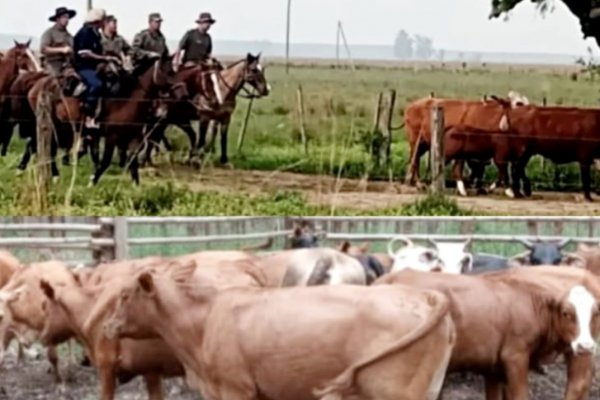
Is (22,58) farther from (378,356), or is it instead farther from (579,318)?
(378,356)

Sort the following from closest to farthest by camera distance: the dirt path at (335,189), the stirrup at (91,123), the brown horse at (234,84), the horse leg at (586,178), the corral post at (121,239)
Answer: the dirt path at (335,189)
the horse leg at (586,178)
the stirrup at (91,123)
the corral post at (121,239)
the brown horse at (234,84)

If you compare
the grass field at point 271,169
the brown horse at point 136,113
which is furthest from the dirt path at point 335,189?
the brown horse at point 136,113

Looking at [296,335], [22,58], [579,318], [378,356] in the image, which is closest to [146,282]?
[296,335]

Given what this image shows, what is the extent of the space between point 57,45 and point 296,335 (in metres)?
4.86

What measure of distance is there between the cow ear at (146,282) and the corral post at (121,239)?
3763 millimetres

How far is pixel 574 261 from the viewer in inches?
495

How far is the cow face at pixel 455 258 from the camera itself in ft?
40.9

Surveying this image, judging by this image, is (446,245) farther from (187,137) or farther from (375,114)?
(187,137)

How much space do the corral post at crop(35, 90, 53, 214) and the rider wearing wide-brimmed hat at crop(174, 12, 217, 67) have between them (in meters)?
1.28

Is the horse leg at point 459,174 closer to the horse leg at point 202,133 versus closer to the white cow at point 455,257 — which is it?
the white cow at point 455,257

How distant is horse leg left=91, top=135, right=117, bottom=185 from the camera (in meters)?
11.6

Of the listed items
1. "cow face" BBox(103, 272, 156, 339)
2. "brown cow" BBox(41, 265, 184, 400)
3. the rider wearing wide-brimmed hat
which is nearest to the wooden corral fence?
the rider wearing wide-brimmed hat

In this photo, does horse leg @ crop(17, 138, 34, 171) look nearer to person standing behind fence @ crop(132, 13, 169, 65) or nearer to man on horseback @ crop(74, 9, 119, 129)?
man on horseback @ crop(74, 9, 119, 129)

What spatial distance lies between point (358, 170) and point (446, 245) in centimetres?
163
